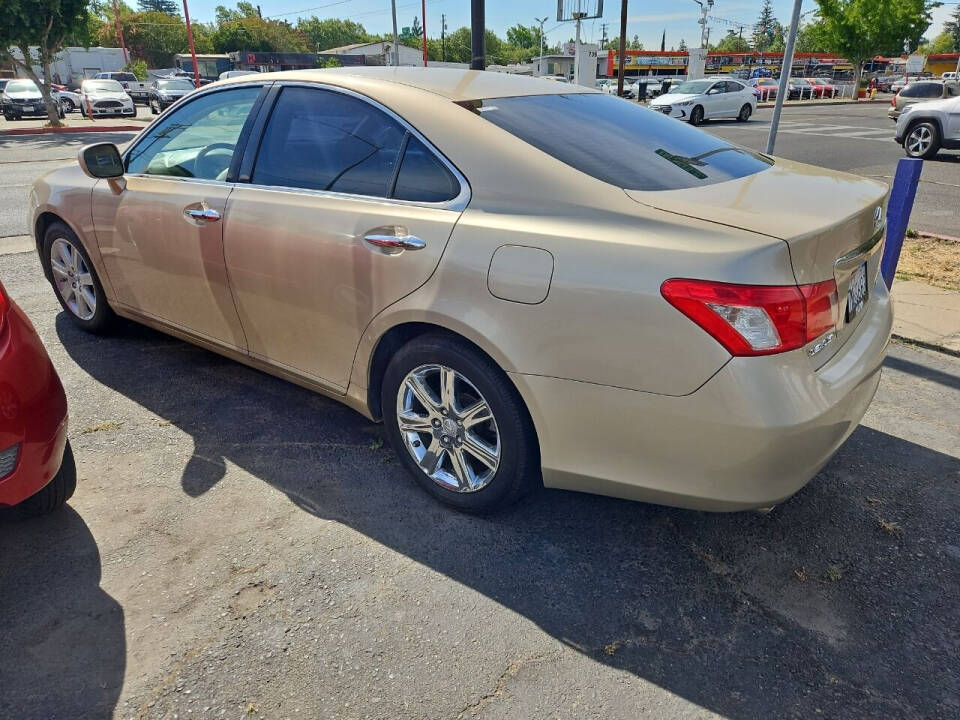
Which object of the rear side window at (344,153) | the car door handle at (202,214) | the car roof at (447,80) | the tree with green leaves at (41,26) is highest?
the tree with green leaves at (41,26)

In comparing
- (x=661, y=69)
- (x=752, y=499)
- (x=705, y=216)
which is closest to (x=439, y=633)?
(x=752, y=499)

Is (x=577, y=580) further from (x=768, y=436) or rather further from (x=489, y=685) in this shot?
(x=768, y=436)

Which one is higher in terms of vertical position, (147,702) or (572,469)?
(572,469)

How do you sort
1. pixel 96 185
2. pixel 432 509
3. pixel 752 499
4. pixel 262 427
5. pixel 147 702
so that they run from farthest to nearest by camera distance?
pixel 96 185, pixel 262 427, pixel 432 509, pixel 752 499, pixel 147 702

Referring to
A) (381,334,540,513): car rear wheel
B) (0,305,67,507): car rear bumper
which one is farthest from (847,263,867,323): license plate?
(0,305,67,507): car rear bumper

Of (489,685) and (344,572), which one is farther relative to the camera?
(344,572)

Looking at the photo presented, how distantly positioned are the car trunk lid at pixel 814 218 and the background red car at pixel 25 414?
2.12 m

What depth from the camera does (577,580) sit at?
96.7 inches

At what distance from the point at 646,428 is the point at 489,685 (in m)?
0.90

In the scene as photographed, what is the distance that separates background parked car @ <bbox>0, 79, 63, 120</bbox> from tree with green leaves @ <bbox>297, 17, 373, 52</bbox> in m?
97.4

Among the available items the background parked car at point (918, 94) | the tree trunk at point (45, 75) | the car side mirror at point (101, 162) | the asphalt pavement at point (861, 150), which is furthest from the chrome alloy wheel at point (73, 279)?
the background parked car at point (918, 94)

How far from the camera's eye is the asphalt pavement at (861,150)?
9086 millimetres

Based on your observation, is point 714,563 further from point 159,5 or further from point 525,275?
point 159,5

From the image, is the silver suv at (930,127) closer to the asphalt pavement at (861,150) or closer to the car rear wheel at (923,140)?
the car rear wheel at (923,140)
